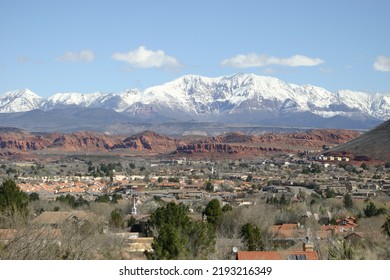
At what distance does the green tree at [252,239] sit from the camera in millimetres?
26956

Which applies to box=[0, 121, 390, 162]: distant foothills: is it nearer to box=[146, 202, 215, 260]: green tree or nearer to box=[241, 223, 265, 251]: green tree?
box=[241, 223, 265, 251]: green tree

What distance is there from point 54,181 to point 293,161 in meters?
57.4

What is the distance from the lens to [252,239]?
90.7 feet

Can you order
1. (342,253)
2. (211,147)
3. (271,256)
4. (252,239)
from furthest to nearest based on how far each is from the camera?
1. (211,147)
2. (252,239)
3. (271,256)
4. (342,253)

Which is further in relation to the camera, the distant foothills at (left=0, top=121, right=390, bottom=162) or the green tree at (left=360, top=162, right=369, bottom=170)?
the distant foothills at (left=0, top=121, right=390, bottom=162)

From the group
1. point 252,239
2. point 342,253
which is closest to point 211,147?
point 252,239

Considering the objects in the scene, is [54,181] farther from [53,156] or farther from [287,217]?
[53,156]

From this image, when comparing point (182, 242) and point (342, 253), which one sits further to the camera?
point (182, 242)

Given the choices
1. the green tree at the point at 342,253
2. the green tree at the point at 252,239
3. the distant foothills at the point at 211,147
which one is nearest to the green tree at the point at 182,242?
the green tree at the point at 252,239

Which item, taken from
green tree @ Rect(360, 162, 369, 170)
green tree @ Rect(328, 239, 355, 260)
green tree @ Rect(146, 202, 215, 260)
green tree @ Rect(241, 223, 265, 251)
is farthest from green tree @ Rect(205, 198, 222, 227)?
green tree @ Rect(360, 162, 369, 170)

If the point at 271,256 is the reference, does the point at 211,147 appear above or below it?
below

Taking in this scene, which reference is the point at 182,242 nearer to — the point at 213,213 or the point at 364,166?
the point at 213,213

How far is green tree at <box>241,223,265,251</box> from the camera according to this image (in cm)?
2696

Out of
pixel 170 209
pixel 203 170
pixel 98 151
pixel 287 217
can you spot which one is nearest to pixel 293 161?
pixel 203 170
